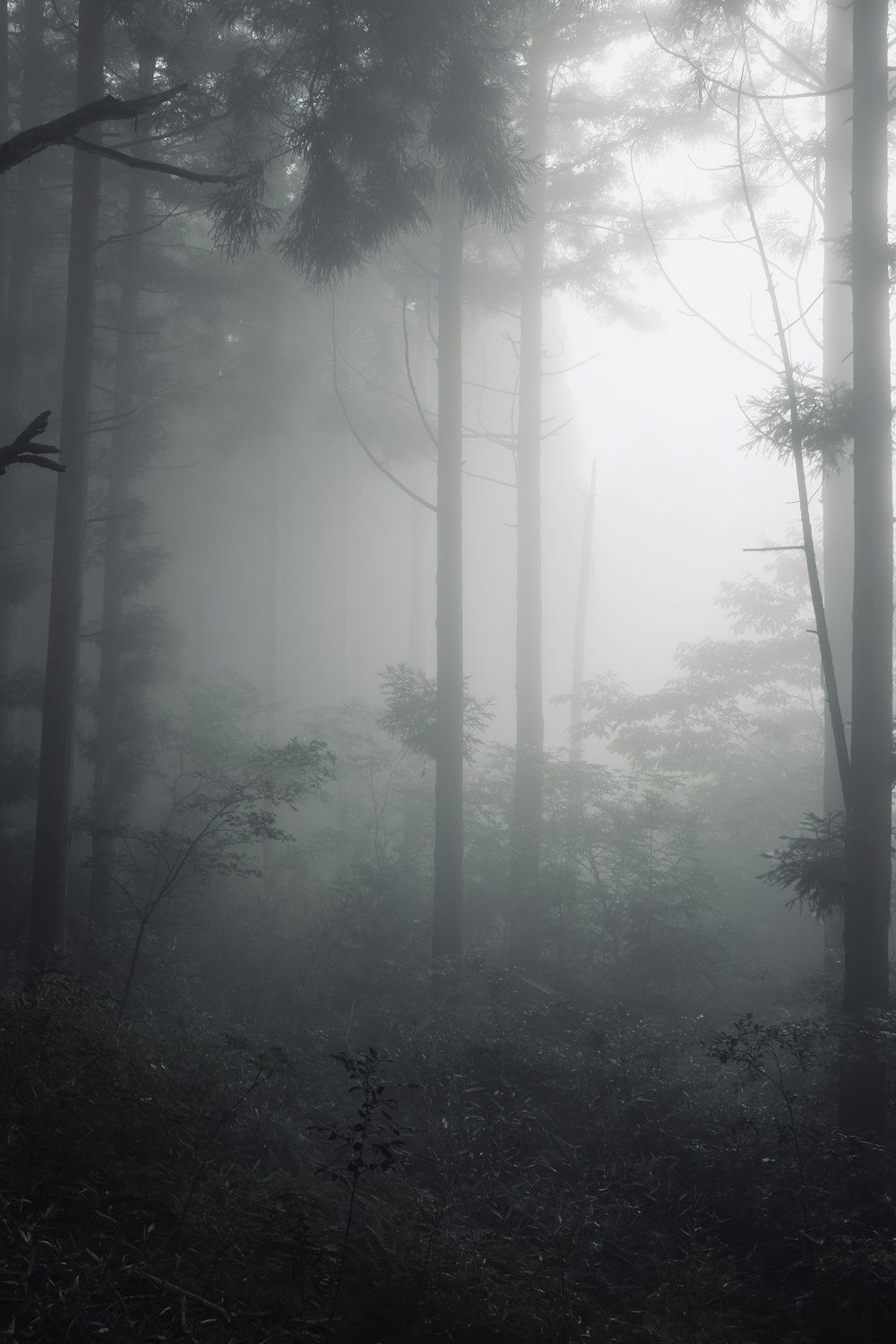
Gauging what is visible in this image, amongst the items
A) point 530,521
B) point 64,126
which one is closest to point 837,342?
point 530,521

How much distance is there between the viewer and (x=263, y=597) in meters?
33.3

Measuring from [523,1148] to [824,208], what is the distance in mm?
11194

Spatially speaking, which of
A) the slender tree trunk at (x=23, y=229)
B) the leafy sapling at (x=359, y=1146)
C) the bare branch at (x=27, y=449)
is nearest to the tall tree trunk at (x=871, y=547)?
the leafy sapling at (x=359, y=1146)

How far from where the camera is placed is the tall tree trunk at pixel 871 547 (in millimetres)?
6582

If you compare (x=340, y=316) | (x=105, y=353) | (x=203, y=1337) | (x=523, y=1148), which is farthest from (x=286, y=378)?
(x=203, y=1337)

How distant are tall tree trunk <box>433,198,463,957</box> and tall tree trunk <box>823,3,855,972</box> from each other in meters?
4.42

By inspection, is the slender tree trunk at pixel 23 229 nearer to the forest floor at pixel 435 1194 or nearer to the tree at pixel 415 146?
the tree at pixel 415 146

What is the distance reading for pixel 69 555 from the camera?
30.9ft

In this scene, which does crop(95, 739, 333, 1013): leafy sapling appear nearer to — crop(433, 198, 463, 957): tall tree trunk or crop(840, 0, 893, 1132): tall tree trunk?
crop(433, 198, 463, 957): tall tree trunk

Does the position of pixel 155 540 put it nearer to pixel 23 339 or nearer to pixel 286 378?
pixel 286 378

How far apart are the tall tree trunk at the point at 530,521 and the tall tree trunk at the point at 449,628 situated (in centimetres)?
189

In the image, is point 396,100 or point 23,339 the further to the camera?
point 23,339

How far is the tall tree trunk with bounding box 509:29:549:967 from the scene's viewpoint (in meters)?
12.3

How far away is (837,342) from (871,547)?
5189 mm
